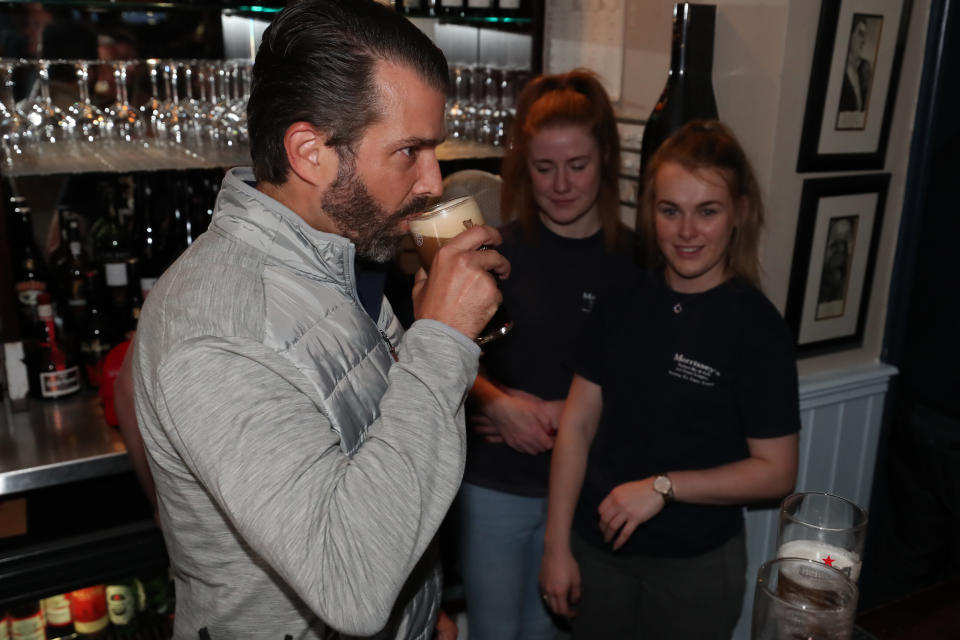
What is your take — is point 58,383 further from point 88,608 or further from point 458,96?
point 458,96

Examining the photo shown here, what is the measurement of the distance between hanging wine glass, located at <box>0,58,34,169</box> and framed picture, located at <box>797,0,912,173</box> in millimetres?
2052

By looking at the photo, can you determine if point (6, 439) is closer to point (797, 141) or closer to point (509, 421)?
point (509, 421)

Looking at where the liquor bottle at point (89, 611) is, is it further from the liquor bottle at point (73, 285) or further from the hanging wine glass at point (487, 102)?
the hanging wine glass at point (487, 102)

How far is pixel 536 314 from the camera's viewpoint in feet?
5.99

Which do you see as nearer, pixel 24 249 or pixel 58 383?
pixel 58 383

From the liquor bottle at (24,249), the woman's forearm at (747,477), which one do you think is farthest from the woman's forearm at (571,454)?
the liquor bottle at (24,249)

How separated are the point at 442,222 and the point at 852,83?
1.37 metres

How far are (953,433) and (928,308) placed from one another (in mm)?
357

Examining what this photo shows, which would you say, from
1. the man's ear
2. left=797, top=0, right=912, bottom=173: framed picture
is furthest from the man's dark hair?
left=797, top=0, right=912, bottom=173: framed picture

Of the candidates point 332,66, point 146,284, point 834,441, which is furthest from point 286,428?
point 834,441

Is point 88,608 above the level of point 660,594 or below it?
below

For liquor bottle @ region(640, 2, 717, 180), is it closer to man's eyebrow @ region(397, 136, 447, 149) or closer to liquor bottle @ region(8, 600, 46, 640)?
man's eyebrow @ region(397, 136, 447, 149)

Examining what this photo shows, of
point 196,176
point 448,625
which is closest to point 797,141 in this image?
point 448,625

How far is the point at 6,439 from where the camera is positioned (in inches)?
74.3
